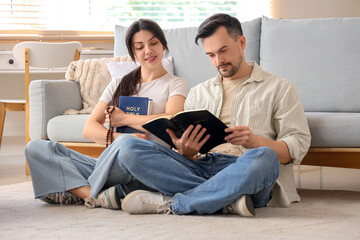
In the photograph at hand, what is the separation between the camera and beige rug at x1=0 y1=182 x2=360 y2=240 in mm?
1523

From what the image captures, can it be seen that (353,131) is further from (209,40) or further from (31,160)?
(31,160)

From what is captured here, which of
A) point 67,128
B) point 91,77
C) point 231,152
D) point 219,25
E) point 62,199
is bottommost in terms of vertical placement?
→ point 62,199

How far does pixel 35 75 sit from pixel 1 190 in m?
2.40

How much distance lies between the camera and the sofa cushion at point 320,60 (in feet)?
8.56

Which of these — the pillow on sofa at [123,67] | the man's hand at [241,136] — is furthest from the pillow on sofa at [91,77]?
the man's hand at [241,136]

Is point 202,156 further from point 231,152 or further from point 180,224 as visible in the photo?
point 180,224

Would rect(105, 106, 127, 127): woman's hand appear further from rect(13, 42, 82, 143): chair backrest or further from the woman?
rect(13, 42, 82, 143): chair backrest

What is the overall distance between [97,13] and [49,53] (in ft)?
4.78

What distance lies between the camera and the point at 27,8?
15.0 feet

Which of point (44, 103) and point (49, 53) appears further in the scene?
point (49, 53)

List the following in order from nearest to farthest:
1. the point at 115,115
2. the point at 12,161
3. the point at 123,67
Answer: the point at 115,115
the point at 123,67
the point at 12,161

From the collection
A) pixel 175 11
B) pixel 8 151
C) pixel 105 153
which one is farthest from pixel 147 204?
pixel 175 11

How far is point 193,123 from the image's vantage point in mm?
1715

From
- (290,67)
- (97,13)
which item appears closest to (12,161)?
(97,13)
